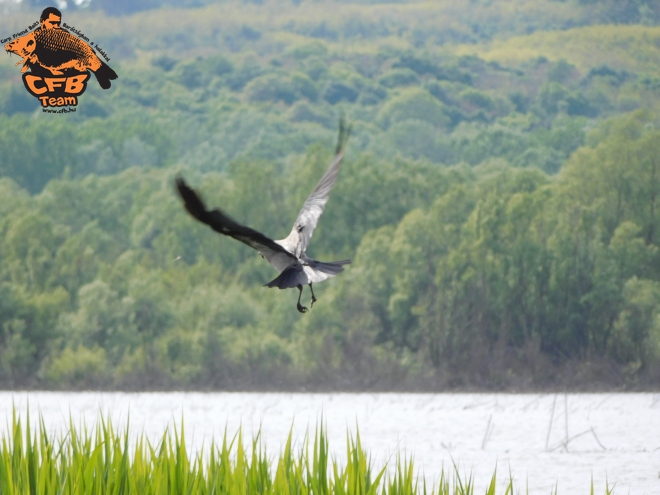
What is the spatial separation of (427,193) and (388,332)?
30.5 ft

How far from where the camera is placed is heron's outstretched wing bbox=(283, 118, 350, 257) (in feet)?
22.8

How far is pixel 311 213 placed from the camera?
306 inches

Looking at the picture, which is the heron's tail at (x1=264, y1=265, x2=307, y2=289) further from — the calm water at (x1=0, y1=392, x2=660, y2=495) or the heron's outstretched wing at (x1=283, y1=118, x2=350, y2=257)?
the calm water at (x1=0, y1=392, x2=660, y2=495)

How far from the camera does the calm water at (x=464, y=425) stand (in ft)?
68.1

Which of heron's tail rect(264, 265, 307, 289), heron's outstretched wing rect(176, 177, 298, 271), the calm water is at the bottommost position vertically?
the calm water

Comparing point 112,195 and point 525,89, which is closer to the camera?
point 112,195

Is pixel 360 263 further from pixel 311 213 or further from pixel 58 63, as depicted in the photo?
pixel 311 213

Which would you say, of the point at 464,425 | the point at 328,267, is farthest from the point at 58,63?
the point at 328,267

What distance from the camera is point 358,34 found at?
91375 mm

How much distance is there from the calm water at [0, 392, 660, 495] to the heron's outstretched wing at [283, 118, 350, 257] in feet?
34.9

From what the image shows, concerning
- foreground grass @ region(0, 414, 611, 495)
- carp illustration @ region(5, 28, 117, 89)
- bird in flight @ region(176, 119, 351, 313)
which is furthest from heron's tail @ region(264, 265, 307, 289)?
carp illustration @ region(5, 28, 117, 89)

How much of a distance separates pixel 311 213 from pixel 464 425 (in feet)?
70.2

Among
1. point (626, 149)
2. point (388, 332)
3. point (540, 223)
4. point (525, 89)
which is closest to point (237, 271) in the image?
point (388, 332)

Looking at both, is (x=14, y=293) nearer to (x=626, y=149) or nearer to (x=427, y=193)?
(x=427, y=193)
